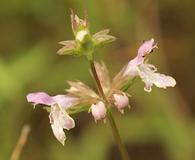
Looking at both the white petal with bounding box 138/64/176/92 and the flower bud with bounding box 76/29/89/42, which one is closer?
the flower bud with bounding box 76/29/89/42

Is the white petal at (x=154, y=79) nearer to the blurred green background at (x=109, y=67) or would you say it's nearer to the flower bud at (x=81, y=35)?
the flower bud at (x=81, y=35)

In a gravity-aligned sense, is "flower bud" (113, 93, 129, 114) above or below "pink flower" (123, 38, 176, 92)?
below

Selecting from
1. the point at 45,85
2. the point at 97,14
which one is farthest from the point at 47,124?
the point at 97,14

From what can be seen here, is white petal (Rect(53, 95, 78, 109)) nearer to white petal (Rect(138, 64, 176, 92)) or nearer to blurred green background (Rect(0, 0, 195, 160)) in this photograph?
white petal (Rect(138, 64, 176, 92))

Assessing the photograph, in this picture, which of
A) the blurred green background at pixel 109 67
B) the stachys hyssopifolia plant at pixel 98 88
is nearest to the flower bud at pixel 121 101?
the stachys hyssopifolia plant at pixel 98 88

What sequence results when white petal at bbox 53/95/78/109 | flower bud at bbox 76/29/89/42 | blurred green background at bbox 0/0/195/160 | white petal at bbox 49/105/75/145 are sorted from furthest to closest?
blurred green background at bbox 0/0/195/160 → white petal at bbox 53/95/78/109 → white petal at bbox 49/105/75/145 → flower bud at bbox 76/29/89/42

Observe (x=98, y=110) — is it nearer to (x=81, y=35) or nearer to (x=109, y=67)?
(x=81, y=35)

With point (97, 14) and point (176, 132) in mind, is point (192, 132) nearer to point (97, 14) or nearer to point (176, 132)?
point (176, 132)

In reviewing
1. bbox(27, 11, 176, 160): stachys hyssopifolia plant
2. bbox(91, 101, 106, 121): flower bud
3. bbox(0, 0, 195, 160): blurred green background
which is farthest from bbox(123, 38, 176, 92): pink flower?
bbox(0, 0, 195, 160): blurred green background

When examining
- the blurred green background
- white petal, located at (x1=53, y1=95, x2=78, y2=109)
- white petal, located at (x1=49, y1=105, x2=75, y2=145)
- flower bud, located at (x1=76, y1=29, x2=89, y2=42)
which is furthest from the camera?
the blurred green background
